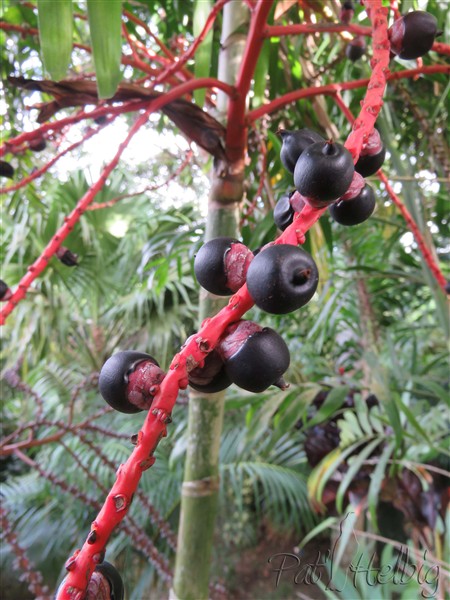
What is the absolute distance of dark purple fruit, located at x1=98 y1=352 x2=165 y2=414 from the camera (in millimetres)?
192

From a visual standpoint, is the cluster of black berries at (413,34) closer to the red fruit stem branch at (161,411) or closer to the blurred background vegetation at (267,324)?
the red fruit stem branch at (161,411)

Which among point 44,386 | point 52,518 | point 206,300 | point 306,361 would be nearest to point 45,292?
point 44,386

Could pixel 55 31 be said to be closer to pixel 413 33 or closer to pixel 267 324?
pixel 413 33

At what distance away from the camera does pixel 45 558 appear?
1.65 metres

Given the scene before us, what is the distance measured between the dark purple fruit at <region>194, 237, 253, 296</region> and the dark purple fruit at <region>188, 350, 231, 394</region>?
38 millimetres

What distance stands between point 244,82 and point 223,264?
0.32m

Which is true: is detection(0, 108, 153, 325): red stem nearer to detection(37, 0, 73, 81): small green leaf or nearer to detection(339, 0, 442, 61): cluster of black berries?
detection(37, 0, 73, 81): small green leaf

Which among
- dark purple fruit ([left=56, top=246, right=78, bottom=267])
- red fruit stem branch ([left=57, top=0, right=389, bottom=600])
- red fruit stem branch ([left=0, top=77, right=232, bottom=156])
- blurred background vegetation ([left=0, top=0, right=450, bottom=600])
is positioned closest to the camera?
red fruit stem branch ([left=57, top=0, right=389, bottom=600])

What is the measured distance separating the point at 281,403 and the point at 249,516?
1.53 m

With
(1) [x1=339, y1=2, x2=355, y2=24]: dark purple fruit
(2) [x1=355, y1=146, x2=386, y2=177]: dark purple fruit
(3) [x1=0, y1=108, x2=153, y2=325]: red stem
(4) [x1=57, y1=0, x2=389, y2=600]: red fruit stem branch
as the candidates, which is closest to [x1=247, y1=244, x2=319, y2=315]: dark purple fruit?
(4) [x1=57, y1=0, x2=389, y2=600]: red fruit stem branch

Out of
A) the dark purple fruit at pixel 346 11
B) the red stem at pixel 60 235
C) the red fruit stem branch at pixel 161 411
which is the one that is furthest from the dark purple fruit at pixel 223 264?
the dark purple fruit at pixel 346 11

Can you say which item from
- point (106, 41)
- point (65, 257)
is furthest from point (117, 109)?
point (65, 257)

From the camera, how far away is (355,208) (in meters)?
0.26

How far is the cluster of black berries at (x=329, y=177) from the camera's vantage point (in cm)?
19
